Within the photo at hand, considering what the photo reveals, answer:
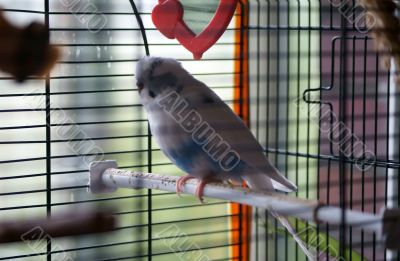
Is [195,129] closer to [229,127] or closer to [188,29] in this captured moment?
[229,127]

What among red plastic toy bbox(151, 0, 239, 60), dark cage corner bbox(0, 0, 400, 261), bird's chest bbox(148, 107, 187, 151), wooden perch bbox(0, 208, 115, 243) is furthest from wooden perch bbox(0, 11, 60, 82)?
red plastic toy bbox(151, 0, 239, 60)

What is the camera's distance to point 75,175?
1.47 meters

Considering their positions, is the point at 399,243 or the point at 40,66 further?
the point at 399,243

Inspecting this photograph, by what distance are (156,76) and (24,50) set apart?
56 centimetres

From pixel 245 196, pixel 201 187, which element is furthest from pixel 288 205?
pixel 201 187

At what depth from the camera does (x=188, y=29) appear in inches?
56.0

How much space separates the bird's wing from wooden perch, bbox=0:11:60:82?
0.53 metres

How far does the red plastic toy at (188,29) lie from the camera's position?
1411mm

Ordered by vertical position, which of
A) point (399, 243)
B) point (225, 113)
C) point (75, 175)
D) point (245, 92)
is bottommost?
point (399, 243)

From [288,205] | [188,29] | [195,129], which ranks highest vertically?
[188,29]

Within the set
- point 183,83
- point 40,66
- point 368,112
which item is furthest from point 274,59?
point 40,66

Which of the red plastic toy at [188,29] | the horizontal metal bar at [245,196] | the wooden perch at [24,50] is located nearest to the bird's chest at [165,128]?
the horizontal metal bar at [245,196]

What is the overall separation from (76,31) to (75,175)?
1.07ft

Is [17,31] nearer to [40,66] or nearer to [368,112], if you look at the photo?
[40,66]
